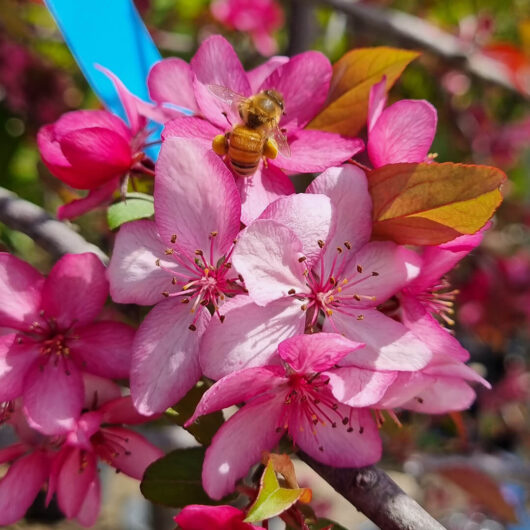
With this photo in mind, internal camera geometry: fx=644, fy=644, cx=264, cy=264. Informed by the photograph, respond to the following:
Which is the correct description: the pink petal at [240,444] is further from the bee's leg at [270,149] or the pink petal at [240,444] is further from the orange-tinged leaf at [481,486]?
the orange-tinged leaf at [481,486]

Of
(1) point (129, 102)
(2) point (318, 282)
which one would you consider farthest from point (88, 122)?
(2) point (318, 282)

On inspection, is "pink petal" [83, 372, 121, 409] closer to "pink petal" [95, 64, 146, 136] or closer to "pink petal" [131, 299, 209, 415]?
"pink petal" [131, 299, 209, 415]

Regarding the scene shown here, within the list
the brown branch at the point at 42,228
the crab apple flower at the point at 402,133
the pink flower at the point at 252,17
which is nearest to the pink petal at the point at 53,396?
the brown branch at the point at 42,228

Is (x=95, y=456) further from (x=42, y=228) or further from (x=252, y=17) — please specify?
(x=252, y=17)

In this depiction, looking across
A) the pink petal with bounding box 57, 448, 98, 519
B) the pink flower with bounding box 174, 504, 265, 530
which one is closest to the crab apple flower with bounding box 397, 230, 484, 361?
the pink flower with bounding box 174, 504, 265, 530

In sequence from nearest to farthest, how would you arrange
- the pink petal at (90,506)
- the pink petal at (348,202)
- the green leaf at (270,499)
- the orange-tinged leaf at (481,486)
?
1. the green leaf at (270,499)
2. the pink petal at (348,202)
3. the pink petal at (90,506)
4. the orange-tinged leaf at (481,486)

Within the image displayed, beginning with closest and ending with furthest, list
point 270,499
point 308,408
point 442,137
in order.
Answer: point 270,499, point 308,408, point 442,137
